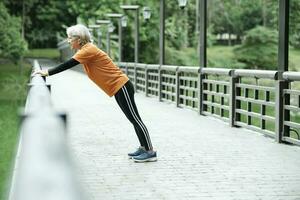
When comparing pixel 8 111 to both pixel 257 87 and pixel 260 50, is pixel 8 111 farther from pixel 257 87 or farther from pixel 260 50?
pixel 260 50

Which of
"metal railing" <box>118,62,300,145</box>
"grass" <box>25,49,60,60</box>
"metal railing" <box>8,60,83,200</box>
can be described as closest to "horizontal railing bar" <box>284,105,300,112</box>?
"metal railing" <box>118,62,300,145</box>

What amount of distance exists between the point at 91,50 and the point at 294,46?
39029mm

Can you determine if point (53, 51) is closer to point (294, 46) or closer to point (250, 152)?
point (294, 46)

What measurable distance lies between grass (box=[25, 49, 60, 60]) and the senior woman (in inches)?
2738

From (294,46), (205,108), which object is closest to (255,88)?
(205,108)

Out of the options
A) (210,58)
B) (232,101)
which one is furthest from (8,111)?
(210,58)

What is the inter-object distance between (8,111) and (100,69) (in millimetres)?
24089

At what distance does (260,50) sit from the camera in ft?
158

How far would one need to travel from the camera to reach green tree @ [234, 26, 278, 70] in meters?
47.0

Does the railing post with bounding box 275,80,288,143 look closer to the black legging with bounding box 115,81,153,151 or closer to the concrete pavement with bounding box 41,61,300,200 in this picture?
the concrete pavement with bounding box 41,61,300,200

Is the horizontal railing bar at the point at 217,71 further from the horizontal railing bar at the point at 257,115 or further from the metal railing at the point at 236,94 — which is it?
the horizontal railing bar at the point at 257,115

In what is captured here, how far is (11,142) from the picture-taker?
19.4 m

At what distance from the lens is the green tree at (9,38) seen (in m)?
45.5

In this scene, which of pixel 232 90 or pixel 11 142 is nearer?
pixel 232 90
